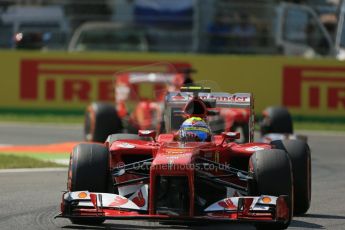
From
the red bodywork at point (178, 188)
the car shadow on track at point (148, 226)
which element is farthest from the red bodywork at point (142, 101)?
the car shadow on track at point (148, 226)

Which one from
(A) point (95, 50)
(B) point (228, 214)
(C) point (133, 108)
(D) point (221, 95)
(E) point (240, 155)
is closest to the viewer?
(B) point (228, 214)

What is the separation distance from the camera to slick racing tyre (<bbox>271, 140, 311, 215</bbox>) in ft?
33.9

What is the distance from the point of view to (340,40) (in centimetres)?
2809

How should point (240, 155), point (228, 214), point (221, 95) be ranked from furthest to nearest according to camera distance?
point (221, 95) < point (240, 155) < point (228, 214)

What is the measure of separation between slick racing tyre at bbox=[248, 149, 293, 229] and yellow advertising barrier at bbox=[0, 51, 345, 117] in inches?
595

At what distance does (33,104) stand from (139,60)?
2.76 metres

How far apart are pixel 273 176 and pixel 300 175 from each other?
47.7 inches

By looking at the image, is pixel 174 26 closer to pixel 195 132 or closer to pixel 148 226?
pixel 195 132

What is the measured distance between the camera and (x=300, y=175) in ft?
33.9

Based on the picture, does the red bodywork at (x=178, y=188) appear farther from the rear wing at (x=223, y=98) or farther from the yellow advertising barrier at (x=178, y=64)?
the yellow advertising barrier at (x=178, y=64)

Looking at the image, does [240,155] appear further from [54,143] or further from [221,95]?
[54,143]

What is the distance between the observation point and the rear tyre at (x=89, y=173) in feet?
30.2

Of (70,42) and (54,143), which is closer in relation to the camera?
(54,143)

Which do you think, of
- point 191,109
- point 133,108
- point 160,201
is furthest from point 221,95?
point 133,108
